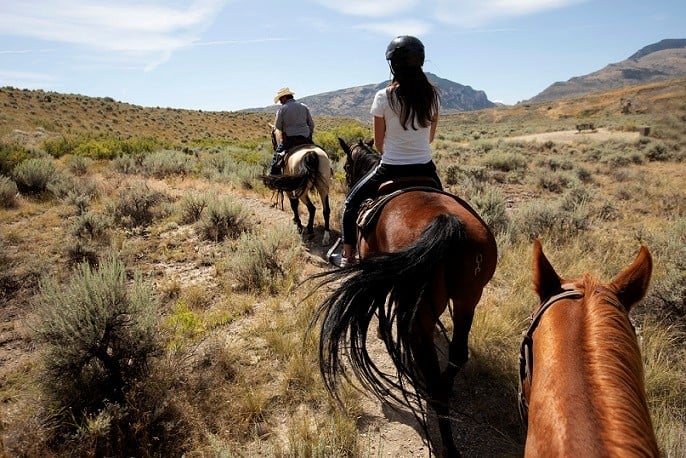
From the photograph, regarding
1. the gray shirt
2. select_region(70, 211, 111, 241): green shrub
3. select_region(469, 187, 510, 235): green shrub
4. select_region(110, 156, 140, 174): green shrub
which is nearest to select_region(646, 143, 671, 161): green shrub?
select_region(469, 187, 510, 235): green shrub

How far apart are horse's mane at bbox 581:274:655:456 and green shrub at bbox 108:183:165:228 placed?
7539 mm

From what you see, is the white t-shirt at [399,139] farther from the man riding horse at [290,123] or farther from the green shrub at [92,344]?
the man riding horse at [290,123]

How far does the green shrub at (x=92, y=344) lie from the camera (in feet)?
8.46

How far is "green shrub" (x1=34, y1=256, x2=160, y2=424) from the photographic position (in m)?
2.58

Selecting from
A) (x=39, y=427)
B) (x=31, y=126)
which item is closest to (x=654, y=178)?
(x=39, y=427)

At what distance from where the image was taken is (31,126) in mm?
31578

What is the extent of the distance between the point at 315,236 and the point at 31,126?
124 feet

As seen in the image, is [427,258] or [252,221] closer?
[427,258]

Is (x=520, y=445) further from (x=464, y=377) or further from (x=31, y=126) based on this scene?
(x=31, y=126)

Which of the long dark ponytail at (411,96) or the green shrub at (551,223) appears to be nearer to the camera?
the long dark ponytail at (411,96)

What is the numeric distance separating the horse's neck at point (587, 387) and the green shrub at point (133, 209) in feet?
24.4

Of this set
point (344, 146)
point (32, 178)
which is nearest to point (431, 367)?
point (344, 146)

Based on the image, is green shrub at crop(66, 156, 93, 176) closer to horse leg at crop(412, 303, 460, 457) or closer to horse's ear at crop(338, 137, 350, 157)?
horse's ear at crop(338, 137, 350, 157)

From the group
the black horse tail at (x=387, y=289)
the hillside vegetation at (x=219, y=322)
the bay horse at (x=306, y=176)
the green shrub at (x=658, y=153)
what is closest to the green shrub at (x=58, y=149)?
the hillside vegetation at (x=219, y=322)
